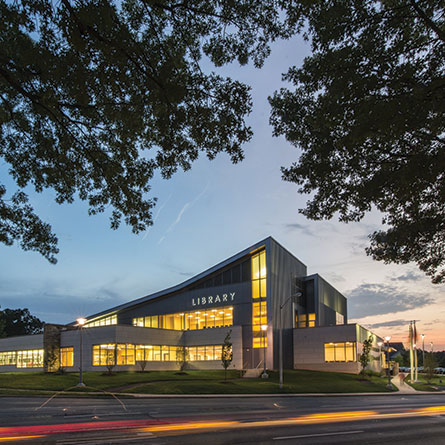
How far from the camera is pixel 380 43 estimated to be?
27.9 feet

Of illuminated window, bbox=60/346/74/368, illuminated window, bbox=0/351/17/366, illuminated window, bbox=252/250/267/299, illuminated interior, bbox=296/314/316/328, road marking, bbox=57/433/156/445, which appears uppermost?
illuminated window, bbox=252/250/267/299

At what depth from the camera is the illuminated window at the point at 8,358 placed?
56031 millimetres

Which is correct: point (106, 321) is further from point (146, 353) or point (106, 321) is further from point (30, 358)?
point (146, 353)

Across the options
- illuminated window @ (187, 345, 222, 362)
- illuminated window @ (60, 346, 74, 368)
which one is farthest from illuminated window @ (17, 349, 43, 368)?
illuminated window @ (187, 345, 222, 362)

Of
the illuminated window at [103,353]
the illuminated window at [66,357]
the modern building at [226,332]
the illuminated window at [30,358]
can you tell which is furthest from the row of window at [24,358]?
the illuminated window at [103,353]

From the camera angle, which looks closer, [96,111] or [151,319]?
[96,111]

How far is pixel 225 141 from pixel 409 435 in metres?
10.0

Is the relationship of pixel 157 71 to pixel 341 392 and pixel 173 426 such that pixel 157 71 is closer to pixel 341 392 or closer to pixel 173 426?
pixel 173 426

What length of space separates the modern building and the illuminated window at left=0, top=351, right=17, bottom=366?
13cm

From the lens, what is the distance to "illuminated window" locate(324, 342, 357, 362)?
46031 millimetres

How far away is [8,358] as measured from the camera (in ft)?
189

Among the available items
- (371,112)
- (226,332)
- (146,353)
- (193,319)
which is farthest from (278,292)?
(371,112)

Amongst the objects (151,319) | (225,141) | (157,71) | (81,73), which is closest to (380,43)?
(225,141)

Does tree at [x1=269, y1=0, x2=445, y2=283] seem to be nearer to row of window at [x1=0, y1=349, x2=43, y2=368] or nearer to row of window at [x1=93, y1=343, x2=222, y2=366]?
row of window at [x1=93, y1=343, x2=222, y2=366]
